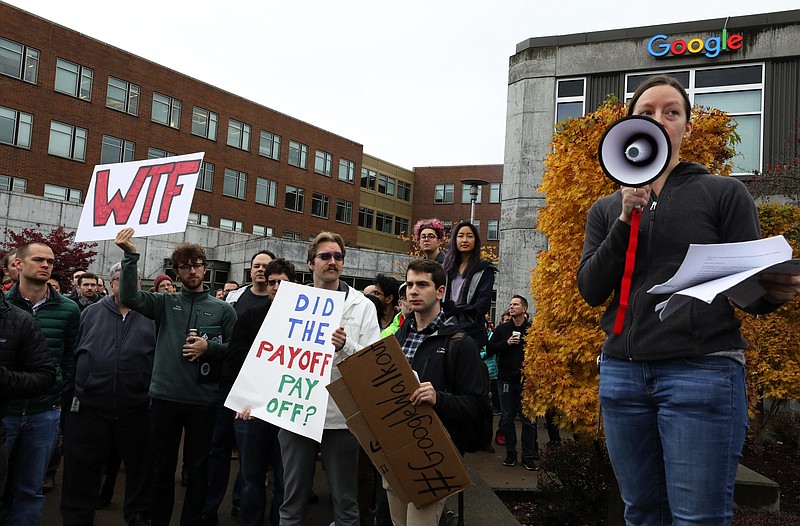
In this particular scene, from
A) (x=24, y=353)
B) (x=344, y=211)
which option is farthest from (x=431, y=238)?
(x=344, y=211)

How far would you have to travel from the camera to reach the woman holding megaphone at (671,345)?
1.98 m

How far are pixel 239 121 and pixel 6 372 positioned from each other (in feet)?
129

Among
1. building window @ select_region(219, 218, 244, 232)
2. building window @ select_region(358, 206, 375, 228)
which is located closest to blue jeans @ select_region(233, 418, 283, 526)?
building window @ select_region(219, 218, 244, 232)

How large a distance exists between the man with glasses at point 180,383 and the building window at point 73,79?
102ft

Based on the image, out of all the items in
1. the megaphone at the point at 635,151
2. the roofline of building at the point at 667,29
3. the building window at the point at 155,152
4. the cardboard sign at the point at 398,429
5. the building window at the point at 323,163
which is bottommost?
the cardboard sign at the point at 398,429

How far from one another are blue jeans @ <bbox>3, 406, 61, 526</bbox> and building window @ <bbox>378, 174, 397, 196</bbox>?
170ft

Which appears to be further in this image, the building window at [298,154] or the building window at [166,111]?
the building window at [298,154]

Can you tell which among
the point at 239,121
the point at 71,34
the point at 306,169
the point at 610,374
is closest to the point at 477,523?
the point at 610,374

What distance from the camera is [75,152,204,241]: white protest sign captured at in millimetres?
5312

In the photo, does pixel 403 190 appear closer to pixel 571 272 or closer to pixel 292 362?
pixel 571 272

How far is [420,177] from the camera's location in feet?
199

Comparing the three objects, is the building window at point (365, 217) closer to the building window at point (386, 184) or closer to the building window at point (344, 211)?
the building window at point (386, 184)

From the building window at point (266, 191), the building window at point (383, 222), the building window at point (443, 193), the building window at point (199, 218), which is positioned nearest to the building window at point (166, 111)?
the building window at point (199, 218)

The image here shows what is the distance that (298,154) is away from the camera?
4569cm
